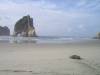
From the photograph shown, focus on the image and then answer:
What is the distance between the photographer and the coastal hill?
8188 centimetres

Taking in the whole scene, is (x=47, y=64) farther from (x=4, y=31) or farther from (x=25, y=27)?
(x=4, y=31)

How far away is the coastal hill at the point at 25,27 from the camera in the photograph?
8188cm

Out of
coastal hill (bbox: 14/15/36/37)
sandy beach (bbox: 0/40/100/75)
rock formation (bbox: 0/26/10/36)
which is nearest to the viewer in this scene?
sandy beach (bbox: 0/40/100/75)

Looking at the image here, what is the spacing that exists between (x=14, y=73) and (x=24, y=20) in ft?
249

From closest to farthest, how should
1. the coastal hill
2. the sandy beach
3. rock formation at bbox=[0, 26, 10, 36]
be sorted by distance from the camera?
the sandy beach
the coastal hill
rock formation at bbox=[0, 26, 10, 36]

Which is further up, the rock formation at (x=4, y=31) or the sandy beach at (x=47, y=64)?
the rock formation at (x=4, y=31)

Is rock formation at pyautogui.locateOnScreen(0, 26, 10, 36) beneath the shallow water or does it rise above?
above

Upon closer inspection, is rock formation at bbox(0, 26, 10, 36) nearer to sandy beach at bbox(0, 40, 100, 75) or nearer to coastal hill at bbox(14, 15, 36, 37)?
coastal hill at bbox(14, 15, 36, 37)

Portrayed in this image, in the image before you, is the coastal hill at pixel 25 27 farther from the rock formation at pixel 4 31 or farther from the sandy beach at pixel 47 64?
the sandy beach at pixel 47 64

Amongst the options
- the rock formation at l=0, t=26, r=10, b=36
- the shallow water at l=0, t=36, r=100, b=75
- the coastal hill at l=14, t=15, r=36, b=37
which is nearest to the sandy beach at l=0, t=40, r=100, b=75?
the shallow water at l=0, t=36, r=100, b=75

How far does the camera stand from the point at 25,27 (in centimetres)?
8350

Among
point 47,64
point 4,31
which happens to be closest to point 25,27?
point 4,31

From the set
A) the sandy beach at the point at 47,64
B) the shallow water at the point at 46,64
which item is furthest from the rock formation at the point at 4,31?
the sandy beach at the point at 47,64

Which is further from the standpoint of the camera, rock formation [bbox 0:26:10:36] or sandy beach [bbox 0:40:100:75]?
rock formation [bbox 0:26:10:36]
